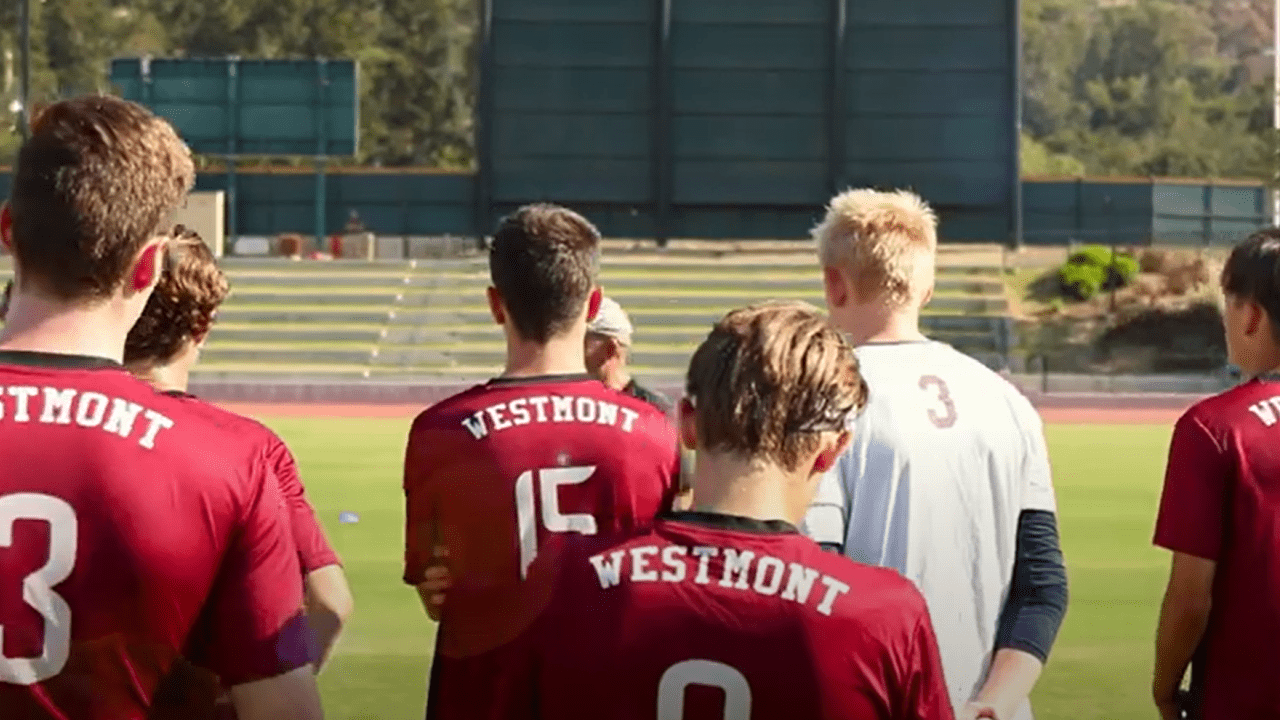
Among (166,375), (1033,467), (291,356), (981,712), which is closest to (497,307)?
(166,375)

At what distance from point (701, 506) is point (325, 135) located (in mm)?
43691

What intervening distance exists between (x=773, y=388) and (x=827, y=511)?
1.26m

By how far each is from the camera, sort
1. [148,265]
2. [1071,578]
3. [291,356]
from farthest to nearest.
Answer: [291,356] < [1071,578] < [148,265]

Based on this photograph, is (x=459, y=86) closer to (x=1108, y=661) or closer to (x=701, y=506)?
(x=1108, y=661)

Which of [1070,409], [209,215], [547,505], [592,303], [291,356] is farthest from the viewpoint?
[209,215]

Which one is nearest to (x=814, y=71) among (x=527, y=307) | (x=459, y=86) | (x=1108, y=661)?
(x=1108, y=661)

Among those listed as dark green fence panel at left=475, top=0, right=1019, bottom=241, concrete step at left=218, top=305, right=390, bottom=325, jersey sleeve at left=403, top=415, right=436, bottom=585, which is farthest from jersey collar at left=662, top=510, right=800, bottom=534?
dark green fence panel at left=475, top=0, right=1019, bottom=241

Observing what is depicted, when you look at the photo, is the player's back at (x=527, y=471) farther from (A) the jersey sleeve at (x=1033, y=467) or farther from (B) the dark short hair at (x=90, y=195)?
(B) the dark short hair at (x=90, y=195)

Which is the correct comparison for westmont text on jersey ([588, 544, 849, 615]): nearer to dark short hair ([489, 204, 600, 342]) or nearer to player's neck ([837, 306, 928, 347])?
player's neck ([837, 306, 928, 347])

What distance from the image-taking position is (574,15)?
4325 centimetres

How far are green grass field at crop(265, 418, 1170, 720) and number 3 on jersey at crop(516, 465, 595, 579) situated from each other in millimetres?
4850

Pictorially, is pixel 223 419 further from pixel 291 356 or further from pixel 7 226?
pixel 291 356

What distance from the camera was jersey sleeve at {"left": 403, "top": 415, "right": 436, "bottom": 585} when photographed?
4941 mm

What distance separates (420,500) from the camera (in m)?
4.99
